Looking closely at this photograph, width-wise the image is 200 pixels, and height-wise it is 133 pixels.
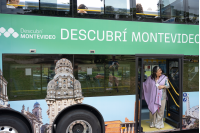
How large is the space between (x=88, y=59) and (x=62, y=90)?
936 mm

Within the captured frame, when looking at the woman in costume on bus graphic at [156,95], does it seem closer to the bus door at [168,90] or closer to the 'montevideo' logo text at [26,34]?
the bus door at [168,90]

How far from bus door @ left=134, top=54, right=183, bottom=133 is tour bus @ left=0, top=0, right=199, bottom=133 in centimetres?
4

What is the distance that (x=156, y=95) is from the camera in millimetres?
4590

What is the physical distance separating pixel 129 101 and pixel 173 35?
213 centimetres

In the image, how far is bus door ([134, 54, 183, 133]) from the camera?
4.11 m

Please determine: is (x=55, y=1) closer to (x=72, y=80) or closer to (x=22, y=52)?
(x=22, y=52)

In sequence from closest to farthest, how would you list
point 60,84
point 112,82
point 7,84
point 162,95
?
point 7,84, point 60,84, point 112,82, point 162,95

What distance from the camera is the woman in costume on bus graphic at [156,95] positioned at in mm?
4578

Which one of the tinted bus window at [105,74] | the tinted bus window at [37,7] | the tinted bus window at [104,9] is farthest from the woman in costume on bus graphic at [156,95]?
the tinted bus window at [37,7]

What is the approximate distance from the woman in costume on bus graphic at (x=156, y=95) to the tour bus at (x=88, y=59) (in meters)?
0.34

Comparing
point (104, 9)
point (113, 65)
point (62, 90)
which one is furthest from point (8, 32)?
point (113, 65)

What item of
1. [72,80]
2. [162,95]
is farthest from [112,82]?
[162,95]

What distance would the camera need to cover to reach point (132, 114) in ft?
13.3

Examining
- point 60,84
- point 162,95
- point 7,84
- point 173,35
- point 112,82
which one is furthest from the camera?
point 162,95
